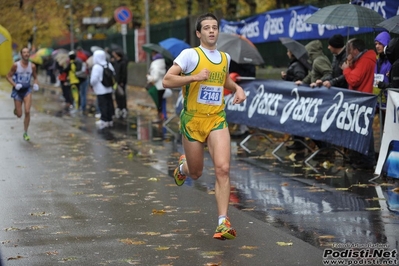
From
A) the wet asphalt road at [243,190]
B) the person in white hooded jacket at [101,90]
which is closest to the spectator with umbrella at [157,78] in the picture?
the person in white hooded jacket at [101,90]

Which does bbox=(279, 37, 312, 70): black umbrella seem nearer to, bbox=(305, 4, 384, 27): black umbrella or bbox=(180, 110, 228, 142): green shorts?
bbox=(305, 4, 384, 27): black umbrella

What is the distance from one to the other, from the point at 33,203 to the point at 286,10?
12.8 meters

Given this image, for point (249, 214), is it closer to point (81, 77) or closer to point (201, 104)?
point (201, 104)

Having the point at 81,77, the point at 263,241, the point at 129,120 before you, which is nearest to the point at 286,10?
the point at 129,120

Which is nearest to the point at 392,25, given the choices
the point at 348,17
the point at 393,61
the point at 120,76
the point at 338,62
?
the point at 393,61

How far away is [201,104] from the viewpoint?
854 cm

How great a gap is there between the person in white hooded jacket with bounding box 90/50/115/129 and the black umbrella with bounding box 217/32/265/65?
4917 millimetres

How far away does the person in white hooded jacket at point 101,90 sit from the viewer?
22.2m

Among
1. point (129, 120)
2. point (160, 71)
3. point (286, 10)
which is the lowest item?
point (129, 120)

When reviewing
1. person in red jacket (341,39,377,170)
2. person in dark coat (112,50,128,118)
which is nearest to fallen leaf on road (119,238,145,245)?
person in red jacket (341,39,377,170)

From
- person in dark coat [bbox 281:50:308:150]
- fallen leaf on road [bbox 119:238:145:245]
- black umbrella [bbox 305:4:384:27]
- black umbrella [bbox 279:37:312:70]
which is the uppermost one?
black umbrella [bbox 305:4:384:27]

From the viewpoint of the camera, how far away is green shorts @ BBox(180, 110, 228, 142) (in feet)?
28.0

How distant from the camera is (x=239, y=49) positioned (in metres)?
17.9

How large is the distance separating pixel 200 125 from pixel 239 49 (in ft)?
31.1
